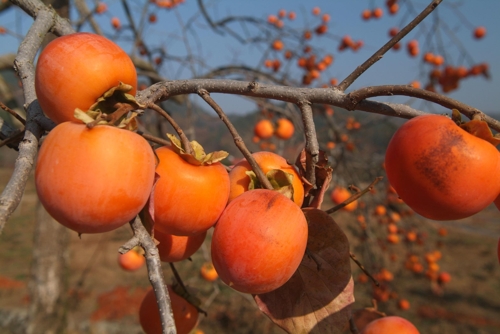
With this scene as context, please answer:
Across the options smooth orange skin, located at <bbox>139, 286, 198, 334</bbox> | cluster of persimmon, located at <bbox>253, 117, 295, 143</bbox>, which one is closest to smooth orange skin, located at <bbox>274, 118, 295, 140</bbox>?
cluster of persimmon, located at <bbox>253, 117, 295, 143</bbox>

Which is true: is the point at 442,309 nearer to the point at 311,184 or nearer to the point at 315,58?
the point at 315,58

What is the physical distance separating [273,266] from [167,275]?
7893mm

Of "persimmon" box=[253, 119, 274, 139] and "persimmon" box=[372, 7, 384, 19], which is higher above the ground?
"persimmon" box=[372, 7, 384, 19]

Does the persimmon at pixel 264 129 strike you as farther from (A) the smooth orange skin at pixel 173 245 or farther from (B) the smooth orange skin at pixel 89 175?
(B) the smooth orange skin at pixel 89 175

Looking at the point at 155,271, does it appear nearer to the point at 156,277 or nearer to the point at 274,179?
the point at 156,277

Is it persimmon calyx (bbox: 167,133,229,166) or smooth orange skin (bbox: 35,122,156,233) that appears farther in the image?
persimmon calyx (bbox: 167,133,229,166)

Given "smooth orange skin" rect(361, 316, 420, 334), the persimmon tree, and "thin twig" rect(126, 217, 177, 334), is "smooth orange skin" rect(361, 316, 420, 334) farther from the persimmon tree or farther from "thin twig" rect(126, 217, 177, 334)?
"thin twig" rect(126, 217, 177, 334)

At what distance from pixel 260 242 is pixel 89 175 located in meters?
0.29

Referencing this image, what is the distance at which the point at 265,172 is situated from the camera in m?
0.79

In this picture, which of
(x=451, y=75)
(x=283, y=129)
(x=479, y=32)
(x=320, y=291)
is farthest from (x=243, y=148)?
(x=479, y=32)

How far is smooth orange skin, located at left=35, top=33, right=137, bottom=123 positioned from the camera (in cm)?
64

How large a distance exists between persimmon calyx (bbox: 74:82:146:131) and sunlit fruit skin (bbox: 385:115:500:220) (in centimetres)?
50

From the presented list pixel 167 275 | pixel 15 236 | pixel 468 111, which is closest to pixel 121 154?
pixel 468 111

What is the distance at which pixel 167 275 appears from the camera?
8047mm
